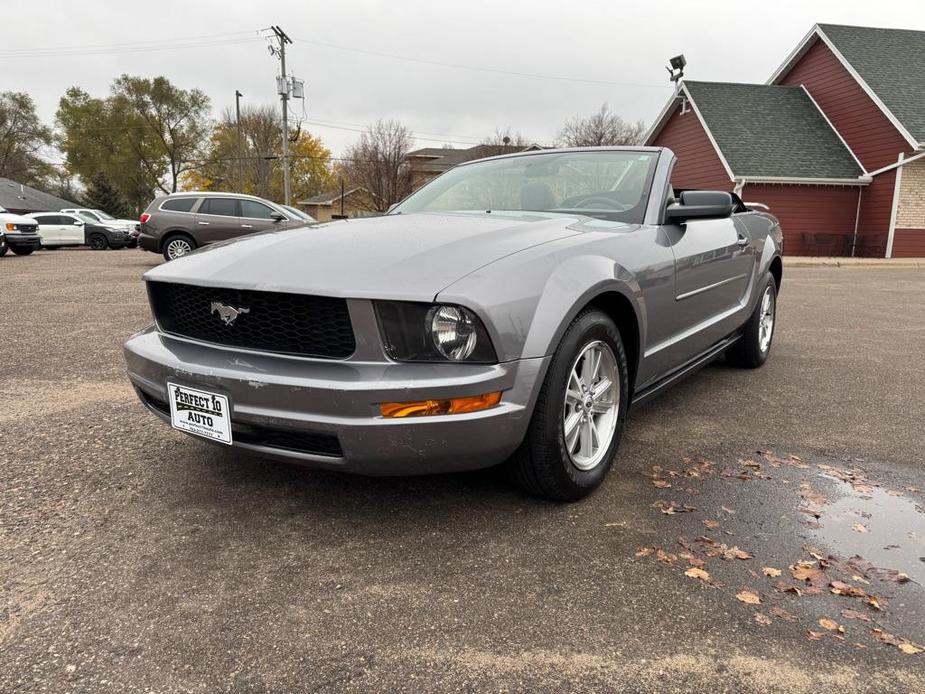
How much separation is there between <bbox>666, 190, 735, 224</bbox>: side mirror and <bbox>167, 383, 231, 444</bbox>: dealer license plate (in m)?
2.29

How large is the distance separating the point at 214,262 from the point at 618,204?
1.97 metres

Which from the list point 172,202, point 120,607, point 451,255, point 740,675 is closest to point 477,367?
point 451,255

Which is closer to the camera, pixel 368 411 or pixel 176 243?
pixel 368 411

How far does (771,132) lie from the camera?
21.2 meters

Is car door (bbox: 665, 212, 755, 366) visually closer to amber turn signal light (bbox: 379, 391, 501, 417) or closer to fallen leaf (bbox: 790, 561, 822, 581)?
fallen leaf (bbox: 790, 561, 822, 581)

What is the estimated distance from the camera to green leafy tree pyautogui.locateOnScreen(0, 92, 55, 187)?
2064 inches

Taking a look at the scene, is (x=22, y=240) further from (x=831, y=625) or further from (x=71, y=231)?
(x=831, y=625)

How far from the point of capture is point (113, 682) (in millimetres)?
1660

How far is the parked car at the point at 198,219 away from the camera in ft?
44.6

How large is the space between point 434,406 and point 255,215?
12825mm

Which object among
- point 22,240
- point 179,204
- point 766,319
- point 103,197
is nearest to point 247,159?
point 103,197

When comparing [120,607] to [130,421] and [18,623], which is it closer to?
[18,623]

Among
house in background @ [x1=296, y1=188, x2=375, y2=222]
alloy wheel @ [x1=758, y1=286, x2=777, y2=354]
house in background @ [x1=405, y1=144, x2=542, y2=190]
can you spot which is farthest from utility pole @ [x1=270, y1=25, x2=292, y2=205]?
alloy wheel @ [x1=758, y1=286, x2=777, y2=354]

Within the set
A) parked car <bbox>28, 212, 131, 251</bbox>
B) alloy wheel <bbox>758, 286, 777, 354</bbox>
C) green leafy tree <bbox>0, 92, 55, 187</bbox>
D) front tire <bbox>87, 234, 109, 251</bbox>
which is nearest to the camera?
alloy wheel <bbox>758, 286, 777, 354</bbox>
